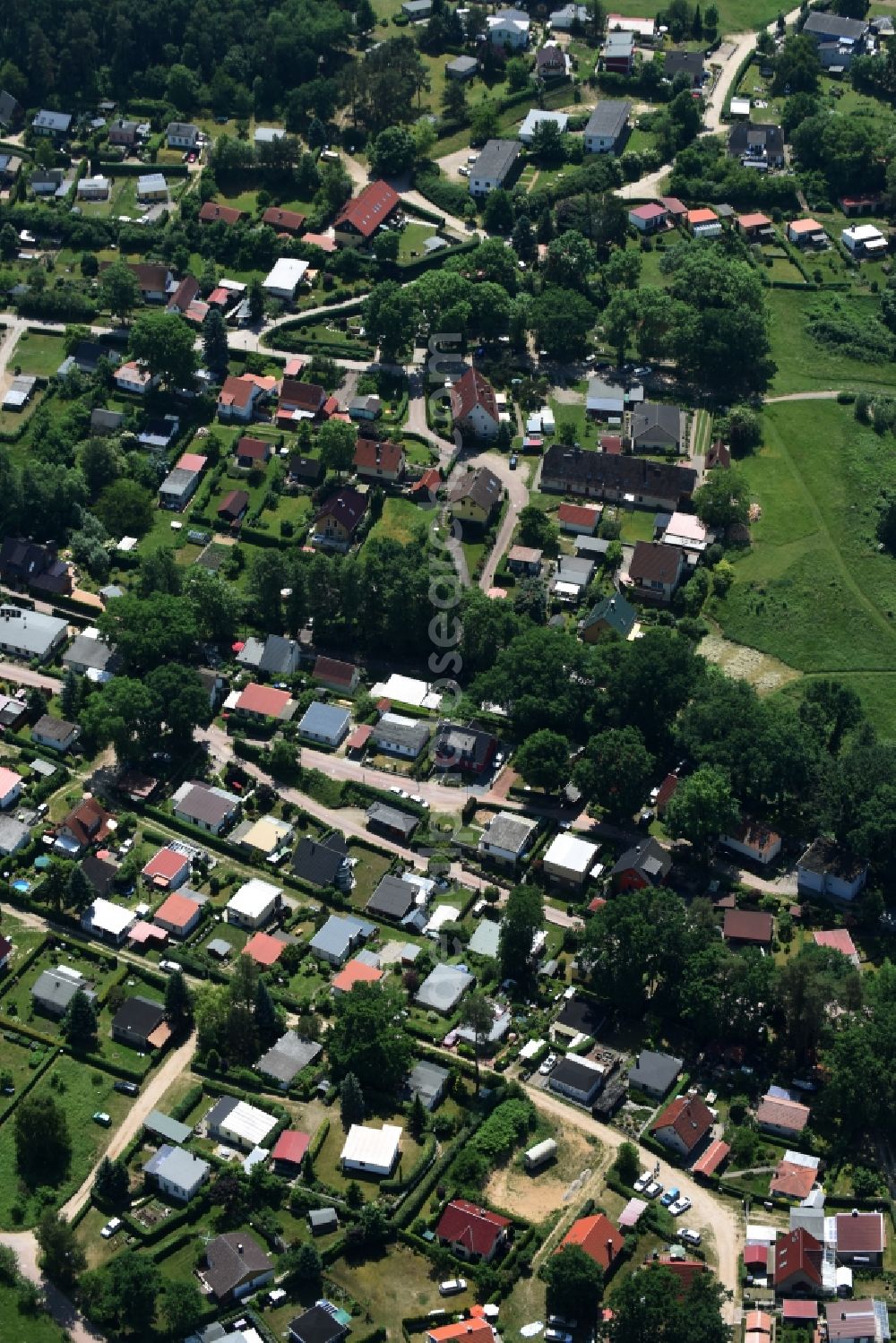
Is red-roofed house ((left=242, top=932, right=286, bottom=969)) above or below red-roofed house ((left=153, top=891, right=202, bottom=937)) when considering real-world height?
above

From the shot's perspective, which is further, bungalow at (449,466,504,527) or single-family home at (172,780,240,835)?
bungalow at (449,466,504,527)

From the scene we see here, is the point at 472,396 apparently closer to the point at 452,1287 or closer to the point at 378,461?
the point at 378,461

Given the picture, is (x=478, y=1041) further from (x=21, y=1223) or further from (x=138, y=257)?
(x=138, y=257)

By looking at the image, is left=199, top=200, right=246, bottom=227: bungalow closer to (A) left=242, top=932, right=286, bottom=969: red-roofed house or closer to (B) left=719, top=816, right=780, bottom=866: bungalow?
(B) left=719, top=816, right=780, bottom=866: bungalow

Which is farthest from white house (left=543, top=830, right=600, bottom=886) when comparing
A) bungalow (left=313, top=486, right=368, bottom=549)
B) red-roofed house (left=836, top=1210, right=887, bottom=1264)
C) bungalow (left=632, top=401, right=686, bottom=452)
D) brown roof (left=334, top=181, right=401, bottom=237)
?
brown roof (left=334, top=181, right=401, bottom=237)

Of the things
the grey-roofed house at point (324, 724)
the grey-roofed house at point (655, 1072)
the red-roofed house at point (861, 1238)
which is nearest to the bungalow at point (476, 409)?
the grey-roofed house at point (324, 724)

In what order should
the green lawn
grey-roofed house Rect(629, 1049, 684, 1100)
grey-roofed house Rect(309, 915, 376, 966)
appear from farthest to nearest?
the green lawn < grey-roofed house Rect(309, 915, 376, 966) < grey-roofed house Rect(629, 1049, 684, 1100)

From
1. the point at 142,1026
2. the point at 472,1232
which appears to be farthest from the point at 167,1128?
the point at 472,1232
